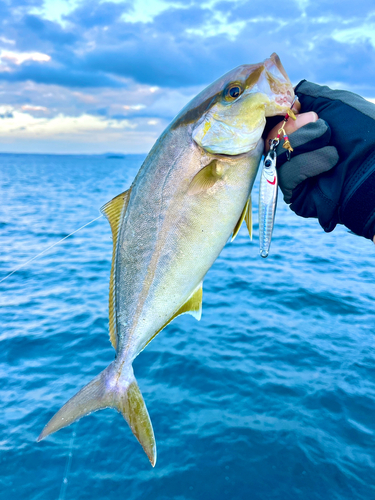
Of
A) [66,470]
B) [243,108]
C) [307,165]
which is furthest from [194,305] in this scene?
[66,470]

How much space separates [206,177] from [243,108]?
0.45 m

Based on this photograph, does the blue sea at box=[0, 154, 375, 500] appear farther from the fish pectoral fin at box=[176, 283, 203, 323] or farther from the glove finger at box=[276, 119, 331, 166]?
the glove finger at box=[276, 119, 331, 166]

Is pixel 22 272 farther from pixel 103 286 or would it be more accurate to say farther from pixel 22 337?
pixel 22 337

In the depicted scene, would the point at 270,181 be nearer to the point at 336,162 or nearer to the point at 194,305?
the point at 336,162

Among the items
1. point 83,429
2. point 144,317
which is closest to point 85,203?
point 83,429

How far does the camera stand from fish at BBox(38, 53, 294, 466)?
2334mm

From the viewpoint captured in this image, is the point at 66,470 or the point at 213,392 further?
the point at 213,392

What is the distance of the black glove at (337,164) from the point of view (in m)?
2.51

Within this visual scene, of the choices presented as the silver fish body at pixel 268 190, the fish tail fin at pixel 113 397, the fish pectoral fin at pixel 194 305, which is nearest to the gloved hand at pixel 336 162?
the silver fish body at pixel 268 190

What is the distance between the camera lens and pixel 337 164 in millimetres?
2633

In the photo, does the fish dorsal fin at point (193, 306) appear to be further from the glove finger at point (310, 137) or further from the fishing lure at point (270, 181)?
the glove finger at point (310, 137)

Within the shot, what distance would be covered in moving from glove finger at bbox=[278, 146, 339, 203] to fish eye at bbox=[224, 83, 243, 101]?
58 cm

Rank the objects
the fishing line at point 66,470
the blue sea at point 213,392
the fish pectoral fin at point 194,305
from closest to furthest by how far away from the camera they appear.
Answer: the fish pectoral fin at point 194,305 → the fishing line at point 66,470 → the blue sea at point 213,392

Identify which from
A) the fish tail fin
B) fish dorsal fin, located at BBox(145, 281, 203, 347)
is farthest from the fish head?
the fish tail fin
